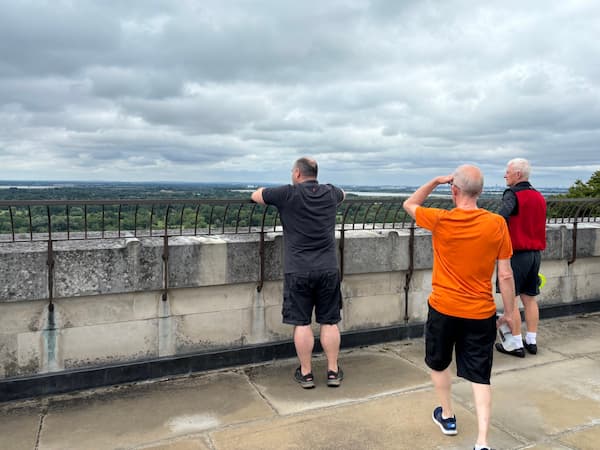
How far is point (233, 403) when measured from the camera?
4.12 meters

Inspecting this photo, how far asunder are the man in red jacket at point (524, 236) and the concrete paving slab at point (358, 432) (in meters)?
1.52

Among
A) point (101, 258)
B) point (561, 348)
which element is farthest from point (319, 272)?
point (561, 348)

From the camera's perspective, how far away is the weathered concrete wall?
4.13 meters

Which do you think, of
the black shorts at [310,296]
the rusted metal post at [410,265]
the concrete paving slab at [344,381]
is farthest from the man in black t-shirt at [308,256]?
the rusted metal post at [410,265]

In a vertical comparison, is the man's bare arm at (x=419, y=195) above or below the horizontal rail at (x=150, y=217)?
above

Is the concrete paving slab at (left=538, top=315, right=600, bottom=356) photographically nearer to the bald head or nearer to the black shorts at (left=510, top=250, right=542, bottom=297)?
the black shorts at (left=510, top=250, right=542, bottom=297)

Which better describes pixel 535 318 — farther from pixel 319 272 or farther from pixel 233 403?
pixel 233 403

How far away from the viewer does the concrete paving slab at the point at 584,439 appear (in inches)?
136

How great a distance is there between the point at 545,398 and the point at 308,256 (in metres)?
2.22

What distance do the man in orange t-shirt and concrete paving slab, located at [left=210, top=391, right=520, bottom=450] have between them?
0.39 metres

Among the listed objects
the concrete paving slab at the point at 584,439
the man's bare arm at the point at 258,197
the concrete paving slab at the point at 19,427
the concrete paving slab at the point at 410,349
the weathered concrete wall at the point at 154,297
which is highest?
the man's bare arm at the point at 258,197

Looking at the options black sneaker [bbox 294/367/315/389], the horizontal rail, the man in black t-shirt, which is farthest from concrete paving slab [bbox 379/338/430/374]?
the horizontal rail

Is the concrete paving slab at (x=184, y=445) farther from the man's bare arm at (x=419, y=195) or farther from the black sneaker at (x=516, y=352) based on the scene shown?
the black sneaker at (x=516, y=352)

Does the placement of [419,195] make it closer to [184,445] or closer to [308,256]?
[308,256]
